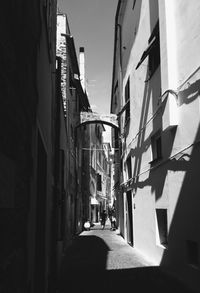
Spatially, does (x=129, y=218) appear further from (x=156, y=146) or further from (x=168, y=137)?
(x=168, y=137)

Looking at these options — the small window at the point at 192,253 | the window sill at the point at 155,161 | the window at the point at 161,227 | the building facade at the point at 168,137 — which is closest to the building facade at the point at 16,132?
the building facade at the point at 168,137

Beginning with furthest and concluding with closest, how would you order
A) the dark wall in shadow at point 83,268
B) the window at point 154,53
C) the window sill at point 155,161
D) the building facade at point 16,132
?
the window at point 154,53
the window sill at point 155,161
the dark wall in shadow at point 83,268
the building facade at point 16,132

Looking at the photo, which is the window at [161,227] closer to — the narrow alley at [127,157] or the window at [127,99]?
the narrow alley at [127,157]

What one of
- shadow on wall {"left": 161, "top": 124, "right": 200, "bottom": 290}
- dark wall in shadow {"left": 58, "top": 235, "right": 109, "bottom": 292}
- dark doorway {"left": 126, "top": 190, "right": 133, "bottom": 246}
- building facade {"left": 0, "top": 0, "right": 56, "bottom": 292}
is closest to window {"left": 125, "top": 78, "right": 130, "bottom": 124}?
dark doorway {"left": 126, "top": 190, "right": 133, "bottom": 246}

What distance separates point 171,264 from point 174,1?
5987 mm

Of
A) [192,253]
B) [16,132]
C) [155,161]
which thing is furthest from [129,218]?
[16,132]

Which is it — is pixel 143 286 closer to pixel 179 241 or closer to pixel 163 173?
pixel 179 241

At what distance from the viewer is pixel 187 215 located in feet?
26.5

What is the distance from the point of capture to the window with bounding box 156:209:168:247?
10695 millimetres

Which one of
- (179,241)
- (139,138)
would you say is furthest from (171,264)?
(139,138)

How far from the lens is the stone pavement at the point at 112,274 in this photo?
7.96 m

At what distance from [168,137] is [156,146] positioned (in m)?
2.07

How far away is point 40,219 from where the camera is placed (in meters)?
6.85

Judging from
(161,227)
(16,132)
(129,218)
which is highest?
(16,132)
